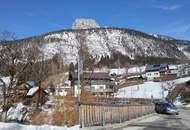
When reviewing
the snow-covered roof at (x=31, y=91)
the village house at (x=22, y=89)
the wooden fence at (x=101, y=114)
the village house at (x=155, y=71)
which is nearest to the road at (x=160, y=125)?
the wooden fence at (x=101, y=114)

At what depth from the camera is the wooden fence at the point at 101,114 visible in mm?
19297

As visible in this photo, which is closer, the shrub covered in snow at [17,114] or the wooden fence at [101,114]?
the wooden fence at [101,114]

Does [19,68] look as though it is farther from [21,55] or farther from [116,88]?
[116,88]

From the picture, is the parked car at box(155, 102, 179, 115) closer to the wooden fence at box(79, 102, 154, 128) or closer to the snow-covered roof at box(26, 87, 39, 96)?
the wooden fence at box(79, 102, 154, 128)

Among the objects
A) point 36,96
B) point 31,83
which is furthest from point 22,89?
Result: point 31,83

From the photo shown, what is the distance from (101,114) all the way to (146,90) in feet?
318

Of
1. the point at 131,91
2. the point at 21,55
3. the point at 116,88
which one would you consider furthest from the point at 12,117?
the point at 116,88

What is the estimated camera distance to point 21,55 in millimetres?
48594

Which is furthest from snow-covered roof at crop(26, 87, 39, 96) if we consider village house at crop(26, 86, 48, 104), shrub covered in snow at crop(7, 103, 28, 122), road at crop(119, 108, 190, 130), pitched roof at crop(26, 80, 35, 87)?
road at crop(119, 108, 190, 130)

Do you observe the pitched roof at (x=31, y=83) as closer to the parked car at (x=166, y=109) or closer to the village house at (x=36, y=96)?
the village house at (x=36, y=96)

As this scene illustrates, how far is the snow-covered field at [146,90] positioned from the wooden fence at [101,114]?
8133cm

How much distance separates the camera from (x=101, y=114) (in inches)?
850

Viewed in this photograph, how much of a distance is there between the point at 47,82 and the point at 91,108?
93629mm

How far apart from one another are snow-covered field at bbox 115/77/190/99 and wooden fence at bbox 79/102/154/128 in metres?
81.3
